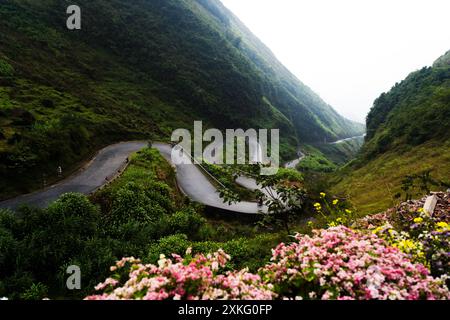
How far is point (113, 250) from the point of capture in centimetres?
959

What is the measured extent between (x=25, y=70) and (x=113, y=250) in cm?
3875

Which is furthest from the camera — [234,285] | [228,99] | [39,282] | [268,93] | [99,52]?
[268,93]

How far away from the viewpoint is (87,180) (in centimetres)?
1866

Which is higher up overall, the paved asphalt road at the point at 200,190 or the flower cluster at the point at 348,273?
the paved asphalt road at the point at 200,190

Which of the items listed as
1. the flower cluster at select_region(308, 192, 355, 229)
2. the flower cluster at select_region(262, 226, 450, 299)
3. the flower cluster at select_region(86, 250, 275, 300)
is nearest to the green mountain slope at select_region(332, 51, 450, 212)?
the flower cluster at select_region(308, 192, 355, 229)

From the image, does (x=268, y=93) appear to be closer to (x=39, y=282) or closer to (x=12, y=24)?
(x=12, y=24)

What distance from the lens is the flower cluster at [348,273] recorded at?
3.61 m

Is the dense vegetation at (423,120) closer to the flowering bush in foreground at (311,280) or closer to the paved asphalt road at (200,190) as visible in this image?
the paved asphalt road at (200,190)

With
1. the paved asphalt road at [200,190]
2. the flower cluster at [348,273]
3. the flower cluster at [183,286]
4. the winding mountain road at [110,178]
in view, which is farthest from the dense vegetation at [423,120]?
the flower cluster at [183,286]

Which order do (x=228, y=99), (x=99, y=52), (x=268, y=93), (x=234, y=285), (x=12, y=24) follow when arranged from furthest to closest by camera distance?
(x=268, y=93) → (x=228, y=99) → (x=99, y=52) → (x=12, y=24) → (x=234, y=285)

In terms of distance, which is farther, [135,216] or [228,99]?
[228,99]

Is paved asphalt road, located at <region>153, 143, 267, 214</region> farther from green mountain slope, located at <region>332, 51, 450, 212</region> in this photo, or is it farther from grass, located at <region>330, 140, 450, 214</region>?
grass, located at <region>330, 140, 450, 214</region>

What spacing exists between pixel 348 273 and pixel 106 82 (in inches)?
2512

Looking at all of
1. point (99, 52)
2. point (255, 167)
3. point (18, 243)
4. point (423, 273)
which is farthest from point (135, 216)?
point (99, 52)
